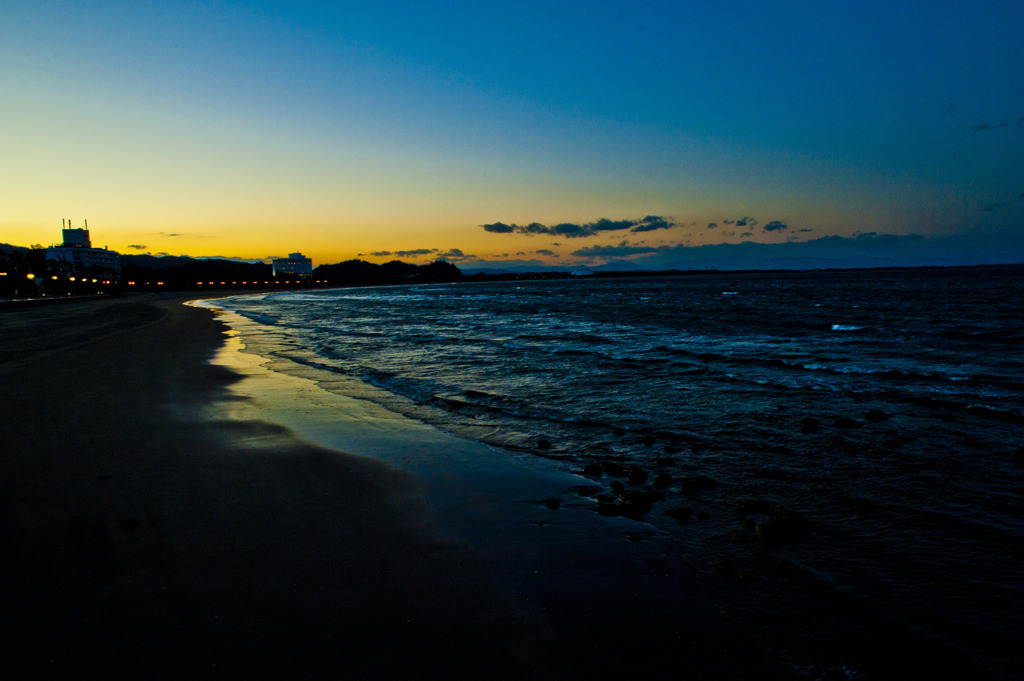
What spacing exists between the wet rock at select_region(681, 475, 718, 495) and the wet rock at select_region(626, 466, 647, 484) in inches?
23.2

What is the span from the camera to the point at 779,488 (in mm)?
7375

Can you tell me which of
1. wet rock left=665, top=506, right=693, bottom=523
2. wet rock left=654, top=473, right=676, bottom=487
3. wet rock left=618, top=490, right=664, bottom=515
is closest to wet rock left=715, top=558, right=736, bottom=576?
wet rock left=665, top=506, right=693, bottom=523

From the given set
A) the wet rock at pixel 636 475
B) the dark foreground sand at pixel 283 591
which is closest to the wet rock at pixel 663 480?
the wet rock at pixel 636 475

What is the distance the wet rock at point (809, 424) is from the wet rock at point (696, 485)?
153 inches

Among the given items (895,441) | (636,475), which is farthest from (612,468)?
(895,441)

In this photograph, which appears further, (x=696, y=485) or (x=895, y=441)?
(x=895, y=441)

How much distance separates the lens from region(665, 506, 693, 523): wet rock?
640 centimetres

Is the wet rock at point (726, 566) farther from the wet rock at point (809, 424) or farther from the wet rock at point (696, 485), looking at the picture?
the wet rock at point (809, 424)

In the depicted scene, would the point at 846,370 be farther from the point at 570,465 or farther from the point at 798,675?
the point at 798,675

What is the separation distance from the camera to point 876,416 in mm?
11180

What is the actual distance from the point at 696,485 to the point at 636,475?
86cm

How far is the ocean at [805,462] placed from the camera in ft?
14.6

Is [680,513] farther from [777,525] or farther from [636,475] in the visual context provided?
[636,475]

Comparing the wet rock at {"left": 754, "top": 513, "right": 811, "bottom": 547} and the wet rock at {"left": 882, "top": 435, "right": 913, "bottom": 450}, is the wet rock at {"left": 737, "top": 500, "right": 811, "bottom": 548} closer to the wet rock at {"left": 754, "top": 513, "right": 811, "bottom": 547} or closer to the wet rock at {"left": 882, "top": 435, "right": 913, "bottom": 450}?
the wet rock at {"left": 754, "top": 513, "right": 811, "bottom": 547}
